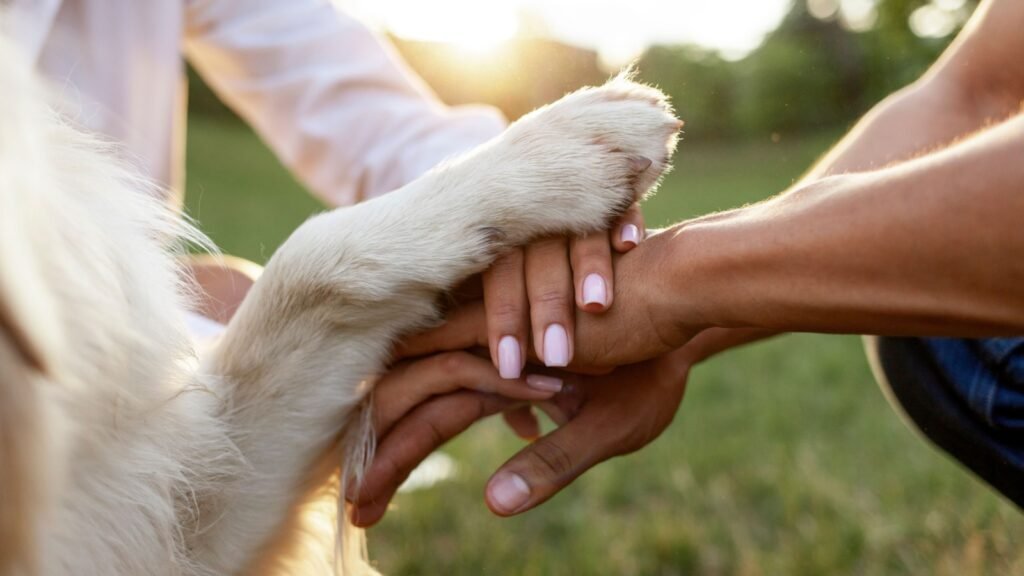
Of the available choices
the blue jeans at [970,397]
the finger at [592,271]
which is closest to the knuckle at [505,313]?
the finger at [592,271]

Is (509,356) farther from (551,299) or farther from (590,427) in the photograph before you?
(590,427)

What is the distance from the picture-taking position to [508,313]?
160cm

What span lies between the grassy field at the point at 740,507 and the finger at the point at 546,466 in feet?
1.65

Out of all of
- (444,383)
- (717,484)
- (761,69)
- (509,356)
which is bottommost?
(761,69)

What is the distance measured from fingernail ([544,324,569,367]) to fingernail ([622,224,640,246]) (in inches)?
7.0

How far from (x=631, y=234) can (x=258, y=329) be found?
0.66 metres

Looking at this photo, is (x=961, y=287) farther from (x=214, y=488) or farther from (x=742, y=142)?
(x=742, y=142)

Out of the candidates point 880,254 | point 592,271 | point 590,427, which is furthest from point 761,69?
point 880,254

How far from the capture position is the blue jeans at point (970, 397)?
1791 millimetres

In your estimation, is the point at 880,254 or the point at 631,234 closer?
the point at 880,254

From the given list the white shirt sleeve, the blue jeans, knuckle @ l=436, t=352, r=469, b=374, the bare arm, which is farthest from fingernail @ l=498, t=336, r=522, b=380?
the white shirt sleeve

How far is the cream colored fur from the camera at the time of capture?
55.2 inches

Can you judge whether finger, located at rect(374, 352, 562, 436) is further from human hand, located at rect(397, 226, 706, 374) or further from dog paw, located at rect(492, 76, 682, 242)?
dog paw, located at rect(492, 76, 682, 242)

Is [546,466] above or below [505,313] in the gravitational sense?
below
